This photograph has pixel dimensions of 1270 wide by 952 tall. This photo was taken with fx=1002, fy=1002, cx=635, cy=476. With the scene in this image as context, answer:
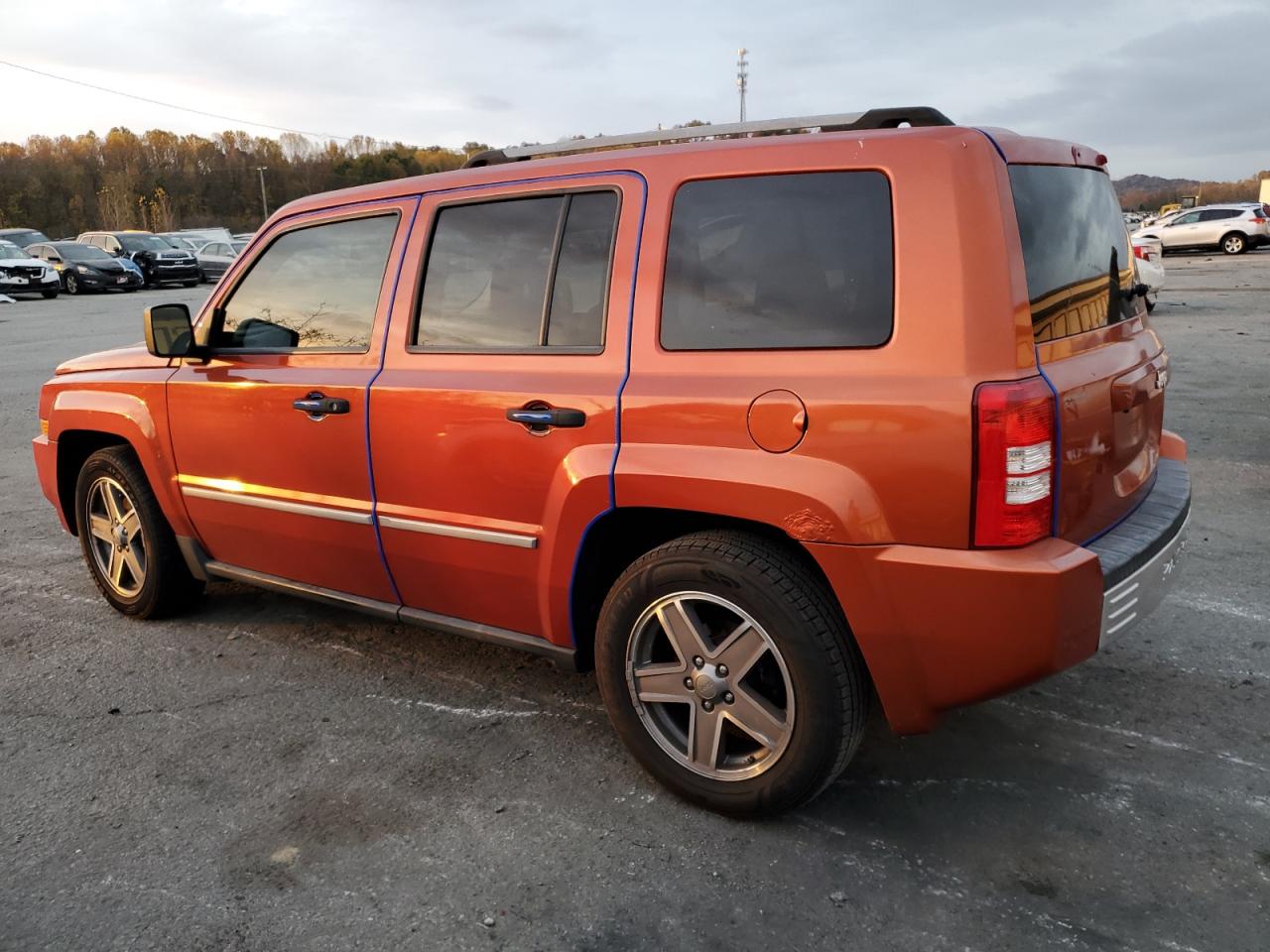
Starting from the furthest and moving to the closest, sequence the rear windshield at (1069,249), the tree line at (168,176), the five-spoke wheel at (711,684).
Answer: the tree line at (168,176), the five-spoke wheel at (711,684), the rear windshield at (1069,249)

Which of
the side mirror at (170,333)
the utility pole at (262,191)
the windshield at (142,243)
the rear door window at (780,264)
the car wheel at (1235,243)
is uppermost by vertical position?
the utility pole at (262,191)

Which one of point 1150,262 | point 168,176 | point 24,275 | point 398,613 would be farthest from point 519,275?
point 168,176

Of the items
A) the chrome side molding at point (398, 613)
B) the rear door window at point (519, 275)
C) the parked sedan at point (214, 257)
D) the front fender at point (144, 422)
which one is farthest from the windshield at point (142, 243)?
the rear door window at point (519, 275)

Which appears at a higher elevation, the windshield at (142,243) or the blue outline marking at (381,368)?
the windshield at (142,243)

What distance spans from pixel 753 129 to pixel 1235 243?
3541 centimetres

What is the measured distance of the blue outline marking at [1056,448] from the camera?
244 centimetres

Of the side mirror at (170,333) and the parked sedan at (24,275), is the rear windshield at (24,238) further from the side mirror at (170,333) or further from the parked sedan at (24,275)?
the side mirror at (170,333)

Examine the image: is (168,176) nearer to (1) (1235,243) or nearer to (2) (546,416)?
(1) (1235,243)

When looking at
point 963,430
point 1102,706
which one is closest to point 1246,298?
point 1102,706

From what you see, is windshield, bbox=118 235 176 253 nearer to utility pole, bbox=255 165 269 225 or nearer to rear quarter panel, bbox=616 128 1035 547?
rear quarter panel, bbox=616 128 1035 547

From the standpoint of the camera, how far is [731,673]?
110 inches

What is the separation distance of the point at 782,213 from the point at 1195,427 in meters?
6.40

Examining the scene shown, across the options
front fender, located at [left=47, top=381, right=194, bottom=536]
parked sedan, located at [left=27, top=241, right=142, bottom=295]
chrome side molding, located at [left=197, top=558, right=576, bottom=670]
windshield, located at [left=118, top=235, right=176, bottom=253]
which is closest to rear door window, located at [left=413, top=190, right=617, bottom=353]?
chrome side molding, located at [left=197, top=558, right=576, bottom=670]

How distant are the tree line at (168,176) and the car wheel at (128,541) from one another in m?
60.8
